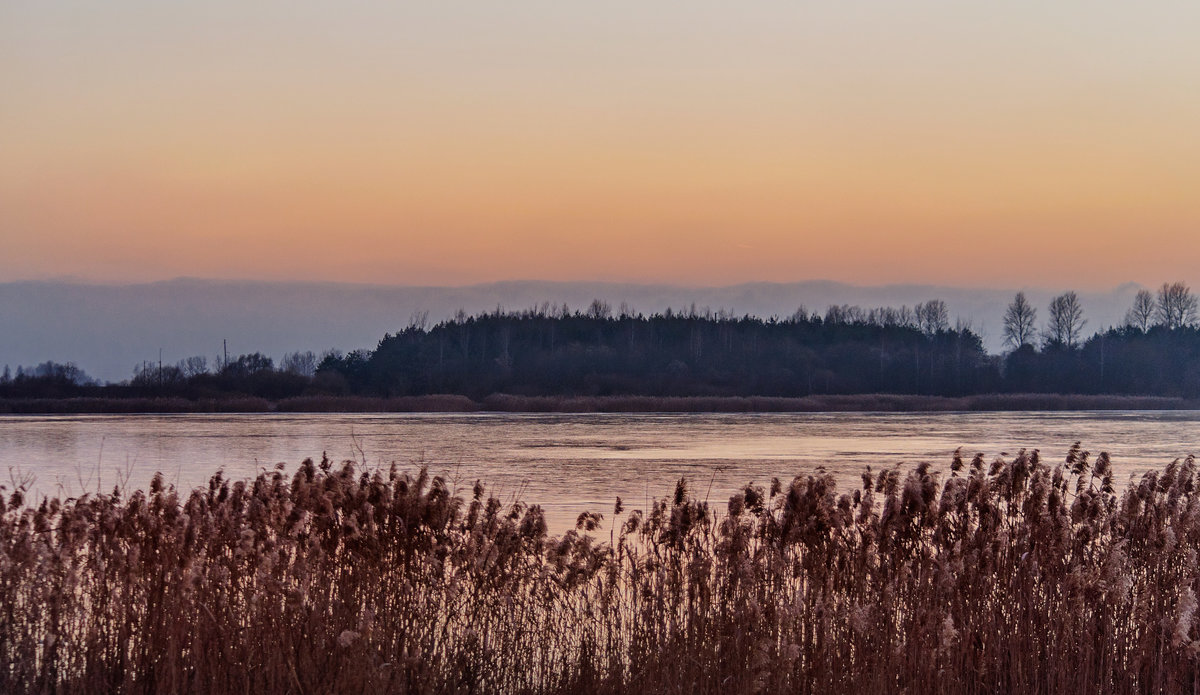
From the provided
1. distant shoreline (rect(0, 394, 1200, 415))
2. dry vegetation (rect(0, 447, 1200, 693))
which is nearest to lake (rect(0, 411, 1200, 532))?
dry vegetation (rect(0, 447, 1200, 693))

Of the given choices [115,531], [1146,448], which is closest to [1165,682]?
[115,531]

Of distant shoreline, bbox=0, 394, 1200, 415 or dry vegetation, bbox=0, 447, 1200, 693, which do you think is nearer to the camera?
dry vegetation, bbox=0, 447, 1200, 693

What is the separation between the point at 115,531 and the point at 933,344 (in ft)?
421

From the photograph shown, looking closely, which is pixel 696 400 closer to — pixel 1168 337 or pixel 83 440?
pixel 83 440

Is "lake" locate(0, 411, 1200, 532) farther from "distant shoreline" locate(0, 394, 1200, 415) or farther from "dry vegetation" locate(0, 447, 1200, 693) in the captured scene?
"distant shoreline" locate(0, 394, 1200, 415)

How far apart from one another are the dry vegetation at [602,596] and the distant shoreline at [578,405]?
205ft

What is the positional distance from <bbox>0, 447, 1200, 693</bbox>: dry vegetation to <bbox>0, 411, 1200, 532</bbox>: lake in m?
4.23

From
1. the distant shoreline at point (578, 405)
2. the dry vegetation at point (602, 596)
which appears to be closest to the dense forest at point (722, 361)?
the distant shoreline at point (578, 405)

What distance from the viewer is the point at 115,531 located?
858cm

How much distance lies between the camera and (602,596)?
8.18 meters

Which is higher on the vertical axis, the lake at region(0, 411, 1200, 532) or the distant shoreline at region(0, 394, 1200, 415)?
the distant shoreline at region(0, 394, 1200, 415)

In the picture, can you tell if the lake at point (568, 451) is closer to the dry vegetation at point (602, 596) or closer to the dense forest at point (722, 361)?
the dry vegetation at point (602, 596)

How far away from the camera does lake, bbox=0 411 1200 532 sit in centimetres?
2020

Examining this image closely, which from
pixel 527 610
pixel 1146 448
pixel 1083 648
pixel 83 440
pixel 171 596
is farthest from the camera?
pixel 83 440
